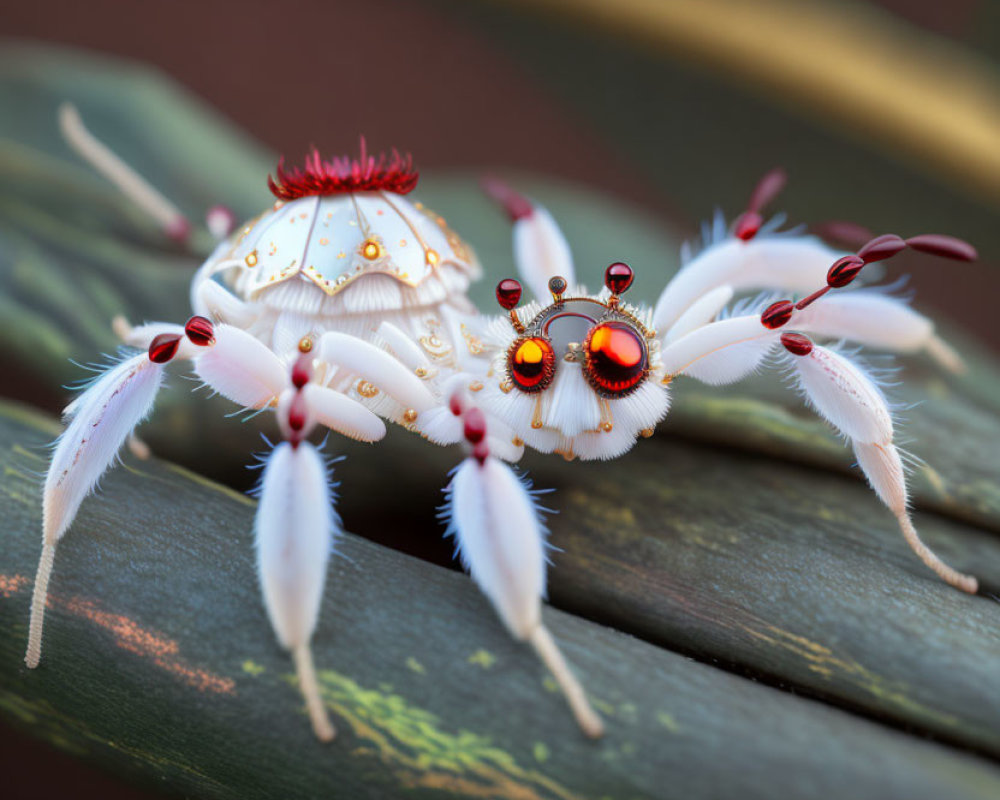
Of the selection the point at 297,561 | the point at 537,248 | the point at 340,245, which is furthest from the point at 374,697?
the point at 537,248

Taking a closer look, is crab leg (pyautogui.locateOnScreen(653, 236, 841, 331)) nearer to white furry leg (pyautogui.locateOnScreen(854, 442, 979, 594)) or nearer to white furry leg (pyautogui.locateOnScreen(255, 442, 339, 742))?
white furry leg (pyautogui.locateOnScreen(854, 442, 979, 594))

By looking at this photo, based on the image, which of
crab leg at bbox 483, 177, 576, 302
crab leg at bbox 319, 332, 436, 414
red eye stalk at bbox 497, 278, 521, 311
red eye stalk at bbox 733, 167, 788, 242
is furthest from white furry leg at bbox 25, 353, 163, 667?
red eye stalk at bbox 733, 167, 788, 242

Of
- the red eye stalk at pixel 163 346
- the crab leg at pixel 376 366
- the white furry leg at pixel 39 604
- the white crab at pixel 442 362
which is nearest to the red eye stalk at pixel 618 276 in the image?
the white crab at pixel 442 362

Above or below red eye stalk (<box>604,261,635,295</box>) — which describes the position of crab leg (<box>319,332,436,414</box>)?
below

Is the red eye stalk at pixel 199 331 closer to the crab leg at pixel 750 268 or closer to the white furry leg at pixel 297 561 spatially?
the white furry leg at pixel 297 561

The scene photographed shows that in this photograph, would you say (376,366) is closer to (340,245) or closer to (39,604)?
(340,245)

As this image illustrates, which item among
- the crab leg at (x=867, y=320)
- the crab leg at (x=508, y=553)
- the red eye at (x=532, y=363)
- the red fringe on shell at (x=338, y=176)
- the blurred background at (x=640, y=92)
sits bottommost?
the crab leg at (x=508, y=553)

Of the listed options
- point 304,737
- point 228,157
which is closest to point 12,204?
point 228,157
